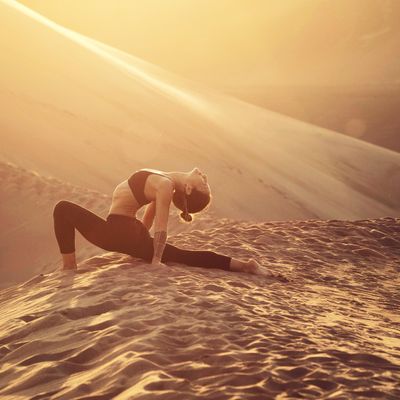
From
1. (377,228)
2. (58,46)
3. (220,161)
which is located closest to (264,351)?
(377,228)

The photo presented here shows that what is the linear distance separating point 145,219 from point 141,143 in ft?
25.4

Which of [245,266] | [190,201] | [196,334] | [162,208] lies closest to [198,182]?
[190,201]

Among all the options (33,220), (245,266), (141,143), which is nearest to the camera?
(245,266)

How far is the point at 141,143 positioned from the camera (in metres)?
11.6

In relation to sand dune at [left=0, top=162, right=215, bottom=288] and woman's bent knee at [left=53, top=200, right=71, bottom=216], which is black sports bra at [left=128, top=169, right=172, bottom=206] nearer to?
woman's bent knee at [left=53, top=200, right=71, bottom=216]

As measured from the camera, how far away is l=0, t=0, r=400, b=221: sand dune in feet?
33.0

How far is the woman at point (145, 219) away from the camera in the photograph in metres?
3.63

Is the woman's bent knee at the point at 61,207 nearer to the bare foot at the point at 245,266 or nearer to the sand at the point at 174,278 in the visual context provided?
the sand at the point at 174,278

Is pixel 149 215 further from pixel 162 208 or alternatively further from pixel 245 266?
pixel 245 266

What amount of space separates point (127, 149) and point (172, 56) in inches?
1724

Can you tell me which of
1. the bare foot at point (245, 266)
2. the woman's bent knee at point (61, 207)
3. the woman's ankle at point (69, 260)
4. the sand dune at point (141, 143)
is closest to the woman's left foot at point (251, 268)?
the bare foot at point (245, 266)

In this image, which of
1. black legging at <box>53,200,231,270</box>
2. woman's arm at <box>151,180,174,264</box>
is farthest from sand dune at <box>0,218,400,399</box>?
woman's arm at <box>151,180,174,264</box>

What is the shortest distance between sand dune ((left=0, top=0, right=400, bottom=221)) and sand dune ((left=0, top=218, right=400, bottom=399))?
17.7ft

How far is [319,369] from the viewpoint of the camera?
2326 mm
